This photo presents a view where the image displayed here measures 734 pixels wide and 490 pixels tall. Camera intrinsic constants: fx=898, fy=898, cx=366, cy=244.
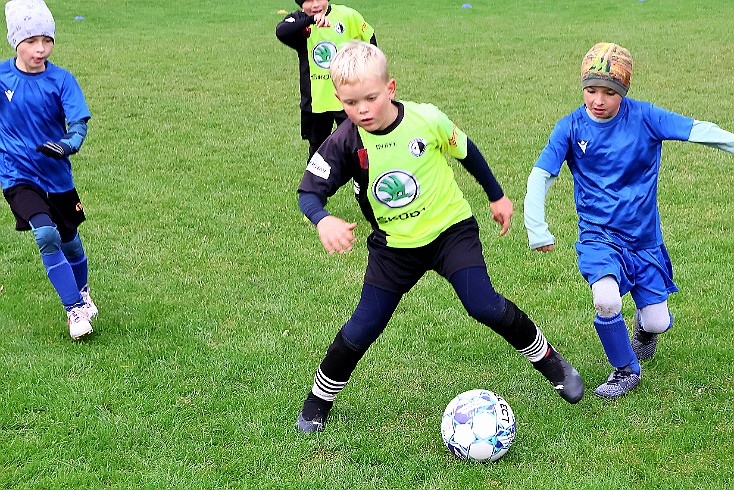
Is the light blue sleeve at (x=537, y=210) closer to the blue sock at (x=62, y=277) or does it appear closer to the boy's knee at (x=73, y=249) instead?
the blue sock at (x=62, y=277)

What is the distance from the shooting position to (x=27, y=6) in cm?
548

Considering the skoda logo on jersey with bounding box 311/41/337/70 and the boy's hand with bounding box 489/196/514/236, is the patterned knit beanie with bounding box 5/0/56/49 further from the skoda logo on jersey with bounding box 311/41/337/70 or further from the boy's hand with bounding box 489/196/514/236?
the skoda logo on jersey with bounding box 311/41/337/70

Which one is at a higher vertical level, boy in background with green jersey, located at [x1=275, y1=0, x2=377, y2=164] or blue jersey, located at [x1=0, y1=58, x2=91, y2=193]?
blue jersey, located at [x1=0, y1=58, x2=91, y2=193]

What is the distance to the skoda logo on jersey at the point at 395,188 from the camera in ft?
14.1

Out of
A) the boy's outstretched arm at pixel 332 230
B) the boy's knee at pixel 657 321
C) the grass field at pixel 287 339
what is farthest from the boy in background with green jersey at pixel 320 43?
the boy's outstretched arm at pixel 332 230

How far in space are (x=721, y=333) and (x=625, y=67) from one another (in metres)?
2.00

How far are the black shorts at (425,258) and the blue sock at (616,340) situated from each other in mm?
780

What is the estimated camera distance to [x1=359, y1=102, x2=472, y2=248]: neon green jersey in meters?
4.28

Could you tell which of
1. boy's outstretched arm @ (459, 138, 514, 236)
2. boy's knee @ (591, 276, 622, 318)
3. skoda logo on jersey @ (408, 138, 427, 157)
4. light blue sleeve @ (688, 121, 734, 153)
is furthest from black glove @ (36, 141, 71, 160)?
light blue sleeve @ (688, 121, 734, 153)

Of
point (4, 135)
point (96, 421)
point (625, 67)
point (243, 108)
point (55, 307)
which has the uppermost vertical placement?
point (625, 67)

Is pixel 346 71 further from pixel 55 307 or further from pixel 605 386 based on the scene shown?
pixel 55 307

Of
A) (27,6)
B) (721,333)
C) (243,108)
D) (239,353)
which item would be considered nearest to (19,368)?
(239,353)

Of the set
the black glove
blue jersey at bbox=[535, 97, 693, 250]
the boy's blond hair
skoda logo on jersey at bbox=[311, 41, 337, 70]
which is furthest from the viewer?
skoda logo on jersey at bbox=[311, 41, 337, 70]

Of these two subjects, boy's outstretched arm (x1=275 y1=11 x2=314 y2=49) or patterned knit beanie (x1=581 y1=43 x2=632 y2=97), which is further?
boy's outstretched arm (x1=275 y1=11 x2=314 y2=49)
